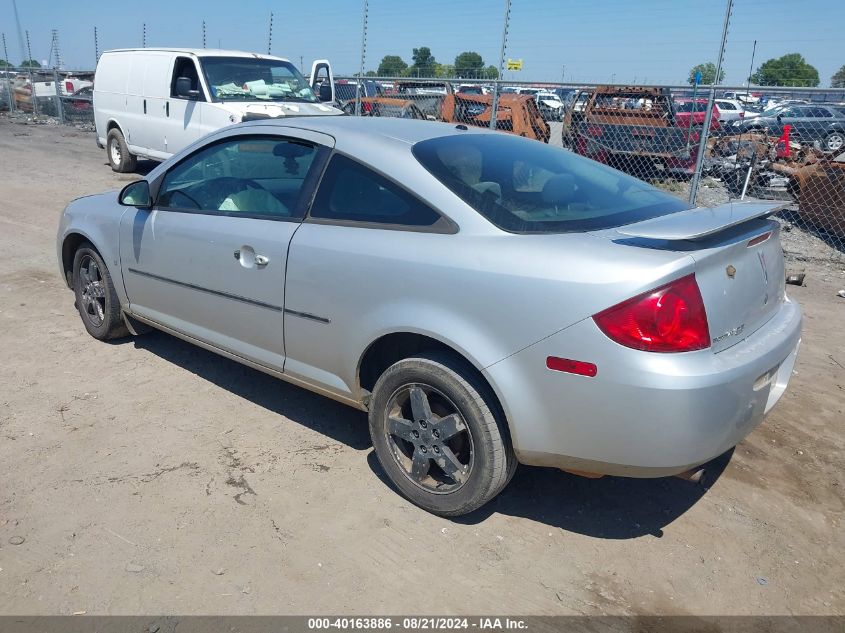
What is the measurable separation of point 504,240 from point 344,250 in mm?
782

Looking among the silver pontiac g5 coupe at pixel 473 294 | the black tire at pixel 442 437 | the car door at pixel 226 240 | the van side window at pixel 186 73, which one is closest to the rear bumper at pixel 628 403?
the silver pontiac g5 coupe at pixel 473 294

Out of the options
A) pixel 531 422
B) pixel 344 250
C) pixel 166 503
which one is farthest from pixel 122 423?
pixel 531 422

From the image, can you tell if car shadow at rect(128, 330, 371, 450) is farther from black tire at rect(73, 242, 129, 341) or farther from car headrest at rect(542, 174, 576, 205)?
car headrest at rect(542, 174, 576, 205)

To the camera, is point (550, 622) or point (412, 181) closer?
point (550, 622)

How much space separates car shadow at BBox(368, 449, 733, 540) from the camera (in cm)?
315

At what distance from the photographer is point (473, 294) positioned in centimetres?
280

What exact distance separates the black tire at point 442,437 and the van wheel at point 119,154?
413 inches

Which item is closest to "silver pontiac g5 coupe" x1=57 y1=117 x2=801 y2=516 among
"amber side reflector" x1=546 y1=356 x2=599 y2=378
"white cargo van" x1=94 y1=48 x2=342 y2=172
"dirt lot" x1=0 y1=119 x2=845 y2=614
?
"amber side reflector" x1=546 y1=356 x2=599 y2=378

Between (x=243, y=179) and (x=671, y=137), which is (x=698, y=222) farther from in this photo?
(x=671, y=137)

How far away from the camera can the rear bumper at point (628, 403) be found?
2510 mm

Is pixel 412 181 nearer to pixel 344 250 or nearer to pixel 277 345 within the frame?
pixel 344 250

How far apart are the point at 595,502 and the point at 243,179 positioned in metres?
2.50

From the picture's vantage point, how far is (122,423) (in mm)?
3814

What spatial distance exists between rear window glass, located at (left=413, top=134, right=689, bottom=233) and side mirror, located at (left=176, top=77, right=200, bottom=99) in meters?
7.28
